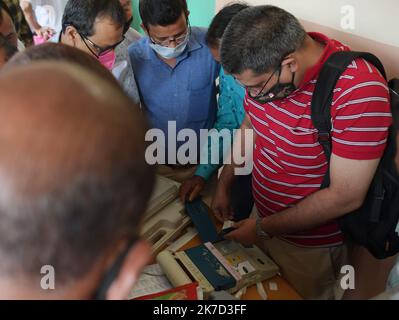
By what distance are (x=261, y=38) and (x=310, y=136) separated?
0.38 m

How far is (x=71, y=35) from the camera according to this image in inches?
61.7

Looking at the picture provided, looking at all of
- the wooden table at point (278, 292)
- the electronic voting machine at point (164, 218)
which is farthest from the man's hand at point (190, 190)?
the wooden table at point (278, 292)

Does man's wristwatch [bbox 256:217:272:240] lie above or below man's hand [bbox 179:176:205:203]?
below

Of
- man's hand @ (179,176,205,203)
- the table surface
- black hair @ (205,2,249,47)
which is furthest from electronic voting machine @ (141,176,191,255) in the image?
black hair @ (205,2,249,47)

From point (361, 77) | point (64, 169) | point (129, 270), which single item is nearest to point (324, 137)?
point (361, 77)

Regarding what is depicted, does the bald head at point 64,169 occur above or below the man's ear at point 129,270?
above

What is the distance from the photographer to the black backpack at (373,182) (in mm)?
1204

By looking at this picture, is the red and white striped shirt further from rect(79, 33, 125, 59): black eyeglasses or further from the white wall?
rect(79, 33, 125, 59): black eyeglasses

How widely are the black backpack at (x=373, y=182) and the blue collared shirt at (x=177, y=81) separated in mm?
729

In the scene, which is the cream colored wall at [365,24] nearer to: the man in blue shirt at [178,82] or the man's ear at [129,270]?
the man in blue shirt at [178,82]

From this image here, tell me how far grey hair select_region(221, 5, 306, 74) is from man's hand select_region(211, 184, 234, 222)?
0.62 m

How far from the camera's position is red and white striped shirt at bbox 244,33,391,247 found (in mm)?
1151
